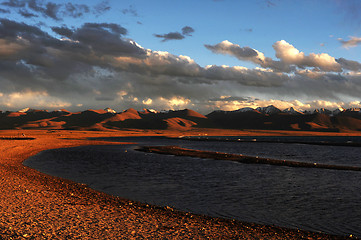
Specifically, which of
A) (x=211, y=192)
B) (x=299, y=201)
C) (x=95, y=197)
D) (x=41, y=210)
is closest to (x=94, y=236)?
(x=41, y=210)

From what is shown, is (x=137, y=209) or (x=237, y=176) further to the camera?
(x=237, y=176)

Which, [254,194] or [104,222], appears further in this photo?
[254,194]

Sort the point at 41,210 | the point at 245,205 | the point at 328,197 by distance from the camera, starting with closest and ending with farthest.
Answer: the point at 41,210 → the point at 245,205 → the point at 328,197

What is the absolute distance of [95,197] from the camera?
21.5 meters

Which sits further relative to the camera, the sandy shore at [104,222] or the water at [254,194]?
the water at [254,194]

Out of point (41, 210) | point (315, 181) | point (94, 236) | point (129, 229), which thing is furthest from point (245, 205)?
point (315, 181)

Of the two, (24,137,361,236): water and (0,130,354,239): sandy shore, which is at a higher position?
(0,130,354,239): sandy shore

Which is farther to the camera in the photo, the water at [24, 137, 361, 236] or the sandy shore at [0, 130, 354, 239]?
the water at [24, 137, 361, 236]

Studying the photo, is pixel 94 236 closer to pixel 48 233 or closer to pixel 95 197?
pixel 48 233

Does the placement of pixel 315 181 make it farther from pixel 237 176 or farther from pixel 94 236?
pixel 94 236

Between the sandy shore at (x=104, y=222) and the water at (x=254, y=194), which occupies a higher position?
the sandy shore at (x=104, y=222)

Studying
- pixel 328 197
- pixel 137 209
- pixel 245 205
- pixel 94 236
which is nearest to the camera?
pixel 94 236

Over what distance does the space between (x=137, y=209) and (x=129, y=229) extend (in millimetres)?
4415

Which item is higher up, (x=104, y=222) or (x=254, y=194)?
(x=104, y=222)
